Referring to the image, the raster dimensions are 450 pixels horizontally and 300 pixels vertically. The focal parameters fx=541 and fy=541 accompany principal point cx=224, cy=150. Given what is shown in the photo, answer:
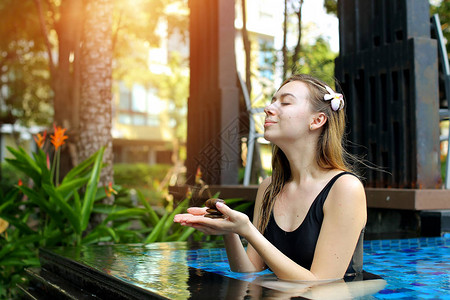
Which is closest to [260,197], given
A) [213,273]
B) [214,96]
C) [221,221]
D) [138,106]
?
[213,273]

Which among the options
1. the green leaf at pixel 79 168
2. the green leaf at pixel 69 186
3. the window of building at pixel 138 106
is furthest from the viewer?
the window of building at pixel 138 106

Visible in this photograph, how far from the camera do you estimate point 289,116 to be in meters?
2.39

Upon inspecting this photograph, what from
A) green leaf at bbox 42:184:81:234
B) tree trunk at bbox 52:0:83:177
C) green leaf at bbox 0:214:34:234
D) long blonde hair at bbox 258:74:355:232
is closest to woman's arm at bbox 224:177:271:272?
long blonde hair at bbox 258:74:355:232

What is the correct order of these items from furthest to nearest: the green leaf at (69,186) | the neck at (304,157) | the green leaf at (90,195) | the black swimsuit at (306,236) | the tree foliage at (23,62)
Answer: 1. the tree foliage at (23,62)
2. the green leaf at (69,186)
3. the green leaf at (90,195)
4. the neck at (304,157)
5. the black swimsuit at (306,236)

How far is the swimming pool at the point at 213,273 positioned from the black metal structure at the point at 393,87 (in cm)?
76

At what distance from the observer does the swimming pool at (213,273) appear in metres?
2.06

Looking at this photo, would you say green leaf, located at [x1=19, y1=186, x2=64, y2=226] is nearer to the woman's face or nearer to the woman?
the woman

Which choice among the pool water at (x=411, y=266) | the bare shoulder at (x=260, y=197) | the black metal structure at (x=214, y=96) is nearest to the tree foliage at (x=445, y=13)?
the black metal structure at (x=214, y=96)

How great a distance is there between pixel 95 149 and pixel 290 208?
3.80 m

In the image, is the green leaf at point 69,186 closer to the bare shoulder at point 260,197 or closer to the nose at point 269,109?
the bare shoulder at point 260,197

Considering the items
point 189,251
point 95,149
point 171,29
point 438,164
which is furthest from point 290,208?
point 171,29

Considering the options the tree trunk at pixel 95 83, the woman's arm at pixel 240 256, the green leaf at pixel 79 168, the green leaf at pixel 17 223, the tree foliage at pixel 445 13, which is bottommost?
the green leaf at pixel 17 223

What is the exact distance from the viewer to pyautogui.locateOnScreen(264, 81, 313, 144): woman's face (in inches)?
94.0

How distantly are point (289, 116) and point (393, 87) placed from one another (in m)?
2.58
